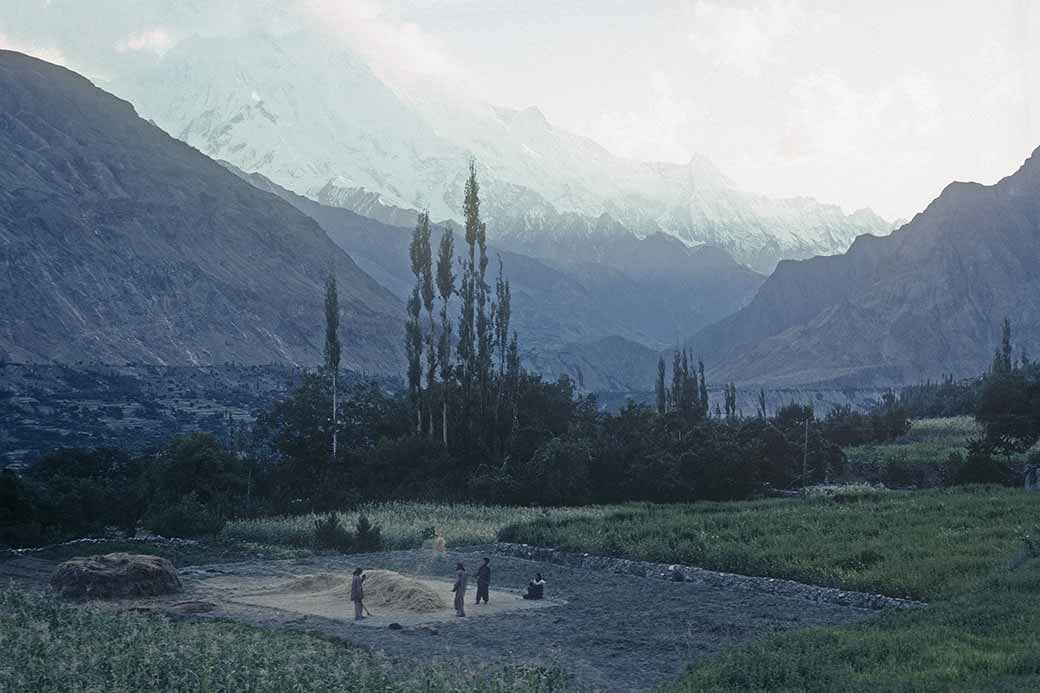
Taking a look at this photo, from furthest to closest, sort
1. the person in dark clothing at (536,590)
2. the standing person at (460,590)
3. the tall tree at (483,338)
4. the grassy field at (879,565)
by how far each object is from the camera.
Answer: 1. the tall tree at (483,338)
2. the person in dark clothing at (536,590)
3. the standing person at (460,590)
4. the grassy field at (879,565)

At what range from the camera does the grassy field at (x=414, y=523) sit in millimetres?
38688

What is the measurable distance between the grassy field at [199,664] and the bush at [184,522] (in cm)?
1843

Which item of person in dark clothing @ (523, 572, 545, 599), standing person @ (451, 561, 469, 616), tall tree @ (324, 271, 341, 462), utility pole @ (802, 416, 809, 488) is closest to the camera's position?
standing person @ (451, 561, 469, 616)

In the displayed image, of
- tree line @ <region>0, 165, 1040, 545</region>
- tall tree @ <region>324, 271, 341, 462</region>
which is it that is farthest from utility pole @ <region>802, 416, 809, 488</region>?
tall tree @ <region>324, 271, 341, 462</region>

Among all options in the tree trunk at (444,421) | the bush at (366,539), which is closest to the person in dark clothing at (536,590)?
the bush at (366,539)

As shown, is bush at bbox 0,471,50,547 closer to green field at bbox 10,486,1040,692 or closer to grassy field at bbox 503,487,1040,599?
green field at bbox 10,486,1040,692

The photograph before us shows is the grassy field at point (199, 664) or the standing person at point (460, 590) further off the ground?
the standing person at point (460, 590)

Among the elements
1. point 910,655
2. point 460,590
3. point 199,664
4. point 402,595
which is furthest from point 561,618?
point 199,664

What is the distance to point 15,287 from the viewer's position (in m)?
133

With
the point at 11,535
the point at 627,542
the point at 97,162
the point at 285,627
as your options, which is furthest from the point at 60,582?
the point at 97,162

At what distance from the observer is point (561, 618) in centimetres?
2377

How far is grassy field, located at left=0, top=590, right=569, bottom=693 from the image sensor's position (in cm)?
1580

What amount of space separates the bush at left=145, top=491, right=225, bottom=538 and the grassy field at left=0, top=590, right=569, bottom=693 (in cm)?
1843

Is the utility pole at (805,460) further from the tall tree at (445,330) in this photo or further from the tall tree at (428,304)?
the tall tree at (428,304)
